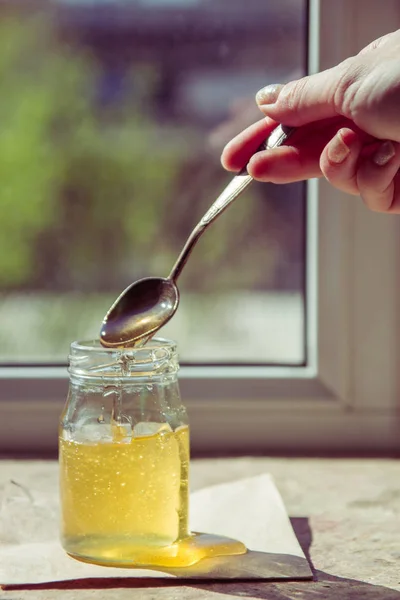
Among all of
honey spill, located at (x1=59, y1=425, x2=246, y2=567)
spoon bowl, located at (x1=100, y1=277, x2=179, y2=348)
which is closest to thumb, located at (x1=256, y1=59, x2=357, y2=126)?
spoon bowl, located at (x1=100, y1=277, x2=179, y2=348)

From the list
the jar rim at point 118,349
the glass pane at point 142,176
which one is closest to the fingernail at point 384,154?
the jar rim at point 118,349

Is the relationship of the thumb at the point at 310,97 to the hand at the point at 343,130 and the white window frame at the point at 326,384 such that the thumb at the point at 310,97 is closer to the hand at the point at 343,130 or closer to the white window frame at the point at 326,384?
the hand at the point at 343,130

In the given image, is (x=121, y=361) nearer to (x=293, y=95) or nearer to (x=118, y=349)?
(x=118, y=349)

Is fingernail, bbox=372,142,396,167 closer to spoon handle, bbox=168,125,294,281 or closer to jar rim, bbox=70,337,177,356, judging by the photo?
spoon handle, bbox=168,125,294,281

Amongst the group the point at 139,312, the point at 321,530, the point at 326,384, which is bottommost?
the point at 321,530

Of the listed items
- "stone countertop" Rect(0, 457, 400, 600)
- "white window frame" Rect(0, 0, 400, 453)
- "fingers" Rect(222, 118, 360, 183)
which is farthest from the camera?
"white window frame" Rect(0, 0, 400, 453)

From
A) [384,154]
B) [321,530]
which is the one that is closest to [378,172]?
[384,154]
